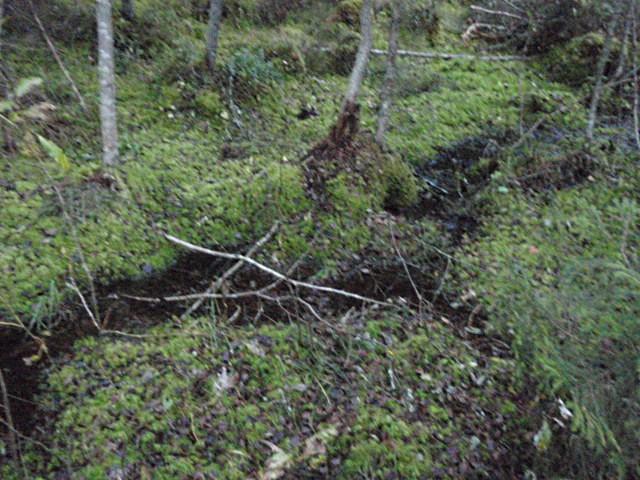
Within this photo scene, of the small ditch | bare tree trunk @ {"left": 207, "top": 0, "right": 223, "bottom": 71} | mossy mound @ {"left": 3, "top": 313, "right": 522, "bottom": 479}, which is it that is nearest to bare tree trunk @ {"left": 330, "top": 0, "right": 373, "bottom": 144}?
the small ditch

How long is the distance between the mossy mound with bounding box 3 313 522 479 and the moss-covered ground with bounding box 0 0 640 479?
0.02 meters

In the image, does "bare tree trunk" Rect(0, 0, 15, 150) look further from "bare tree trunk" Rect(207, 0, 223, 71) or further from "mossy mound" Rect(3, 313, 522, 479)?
"bare tree trunk" Rect(207, 0, 223, 71)

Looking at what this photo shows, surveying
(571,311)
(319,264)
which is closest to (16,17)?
(319,264)

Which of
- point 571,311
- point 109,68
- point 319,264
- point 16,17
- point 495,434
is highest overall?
point 16,17

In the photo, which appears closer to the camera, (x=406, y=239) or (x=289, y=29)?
(x=406, y=239)

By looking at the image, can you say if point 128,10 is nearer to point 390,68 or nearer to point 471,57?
point 390,68

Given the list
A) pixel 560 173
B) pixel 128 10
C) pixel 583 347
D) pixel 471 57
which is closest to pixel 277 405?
pixel 583 347

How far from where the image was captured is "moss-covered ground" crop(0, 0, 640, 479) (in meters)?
4.18

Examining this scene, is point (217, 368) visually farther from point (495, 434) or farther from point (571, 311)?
point (571, 311)

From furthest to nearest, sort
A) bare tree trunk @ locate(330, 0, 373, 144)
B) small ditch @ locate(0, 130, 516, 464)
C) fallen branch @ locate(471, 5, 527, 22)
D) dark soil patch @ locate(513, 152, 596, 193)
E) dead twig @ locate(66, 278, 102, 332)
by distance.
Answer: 1. fallen branch @ locate(471, 5, 527, 22)
2. dark soil patch @ locate(513, 152, 596, 193)
3. bare tree trunk @ locate(330, 0, 373, 144)
4. dead twig @ locate(66, 278, 102, 332)
5. small ditch @ locate(0, 130, 516, 464)

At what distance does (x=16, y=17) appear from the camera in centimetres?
857

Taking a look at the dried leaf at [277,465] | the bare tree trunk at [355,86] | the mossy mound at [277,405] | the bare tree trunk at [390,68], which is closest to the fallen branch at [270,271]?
the mossy mound at [277,405]

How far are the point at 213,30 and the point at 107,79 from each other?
3.30 m

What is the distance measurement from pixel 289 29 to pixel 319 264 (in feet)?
25.0
